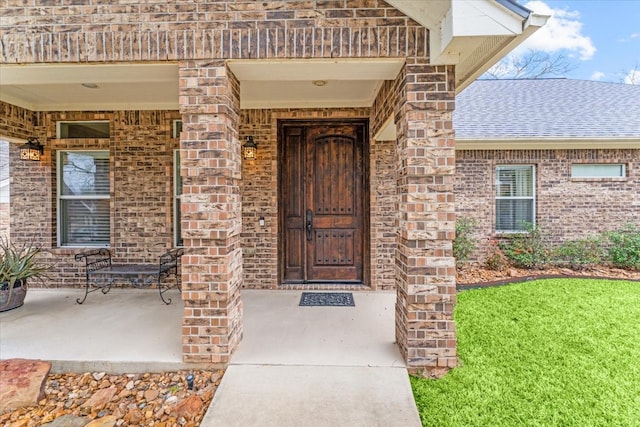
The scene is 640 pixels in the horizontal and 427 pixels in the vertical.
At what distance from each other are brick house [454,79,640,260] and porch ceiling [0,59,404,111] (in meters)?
3.38

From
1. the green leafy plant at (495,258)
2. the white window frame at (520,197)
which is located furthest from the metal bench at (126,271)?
the white window frame at (520,197)

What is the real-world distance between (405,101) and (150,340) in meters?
3.28

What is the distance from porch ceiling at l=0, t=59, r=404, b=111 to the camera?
9.44ft

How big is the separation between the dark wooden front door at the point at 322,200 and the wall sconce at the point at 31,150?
3.71m

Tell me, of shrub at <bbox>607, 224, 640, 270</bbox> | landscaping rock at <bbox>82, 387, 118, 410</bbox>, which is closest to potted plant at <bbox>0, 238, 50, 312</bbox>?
landscaping rock at <bbox>82, 387, 118, 410</bbox>

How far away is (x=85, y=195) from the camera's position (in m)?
5.14

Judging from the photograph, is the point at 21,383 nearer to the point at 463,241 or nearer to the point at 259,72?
the point at 259,72

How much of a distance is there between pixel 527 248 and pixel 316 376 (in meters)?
5.96

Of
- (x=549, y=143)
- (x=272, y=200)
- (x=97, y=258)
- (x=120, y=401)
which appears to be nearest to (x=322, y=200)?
(x=272, y=200)

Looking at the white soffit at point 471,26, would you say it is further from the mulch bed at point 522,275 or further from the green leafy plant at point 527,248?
the green leafy plant at point 527,248

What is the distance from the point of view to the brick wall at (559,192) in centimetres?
662

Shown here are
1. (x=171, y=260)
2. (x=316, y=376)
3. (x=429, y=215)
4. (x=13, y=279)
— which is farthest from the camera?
(x=171, y=260)

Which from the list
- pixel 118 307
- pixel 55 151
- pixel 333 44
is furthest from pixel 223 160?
pixel 55 151

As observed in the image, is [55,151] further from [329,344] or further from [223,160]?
[329,344]
